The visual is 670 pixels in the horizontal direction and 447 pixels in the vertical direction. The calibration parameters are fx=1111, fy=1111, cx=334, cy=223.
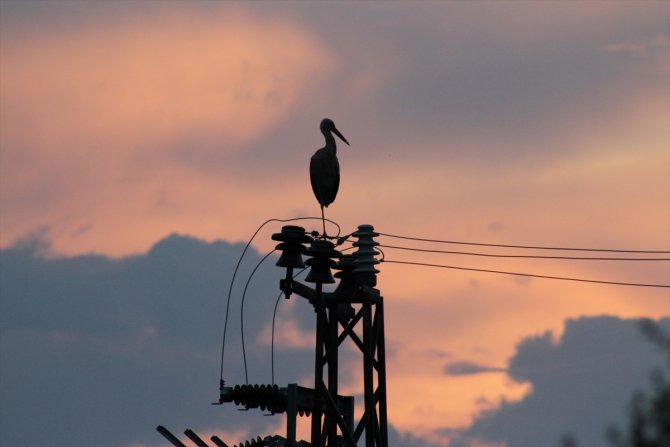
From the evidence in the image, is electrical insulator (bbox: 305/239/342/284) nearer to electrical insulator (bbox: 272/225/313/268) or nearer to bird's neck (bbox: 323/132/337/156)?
electrical insulator (bbox: 272/225/313/268)

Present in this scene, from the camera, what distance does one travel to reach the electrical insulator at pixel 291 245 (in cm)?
1881

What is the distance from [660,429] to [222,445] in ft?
44.2

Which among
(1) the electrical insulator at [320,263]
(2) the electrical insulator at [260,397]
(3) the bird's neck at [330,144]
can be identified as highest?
(3) the bird's neck at [330,144]

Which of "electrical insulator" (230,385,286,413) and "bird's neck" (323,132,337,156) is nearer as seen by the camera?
"electrical insulator" (230,385,286,413)

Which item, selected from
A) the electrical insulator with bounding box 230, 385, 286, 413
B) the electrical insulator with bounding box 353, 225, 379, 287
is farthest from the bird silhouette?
the electrical insulator with bounding box 230, 385, 286, 413

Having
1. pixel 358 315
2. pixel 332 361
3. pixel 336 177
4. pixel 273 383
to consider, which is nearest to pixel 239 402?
pixel 273 383

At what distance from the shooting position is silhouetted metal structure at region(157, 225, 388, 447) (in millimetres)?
18297

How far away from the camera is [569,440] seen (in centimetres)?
434

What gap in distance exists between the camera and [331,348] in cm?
1986

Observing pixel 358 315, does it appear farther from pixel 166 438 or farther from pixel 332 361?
pixel 166 438

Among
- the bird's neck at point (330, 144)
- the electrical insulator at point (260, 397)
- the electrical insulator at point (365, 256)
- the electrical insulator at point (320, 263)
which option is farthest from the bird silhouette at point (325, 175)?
the electrical insulator at point (260, 397)

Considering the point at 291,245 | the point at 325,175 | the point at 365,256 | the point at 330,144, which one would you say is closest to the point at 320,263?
the point at 291,245

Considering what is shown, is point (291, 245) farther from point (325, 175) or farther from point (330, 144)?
point (330, 144)

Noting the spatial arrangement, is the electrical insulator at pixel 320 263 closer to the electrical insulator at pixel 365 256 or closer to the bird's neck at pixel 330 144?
the electrical insulator at pixel 365 256
